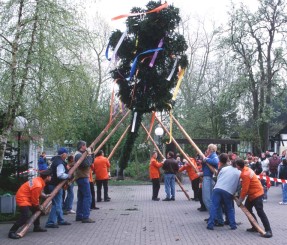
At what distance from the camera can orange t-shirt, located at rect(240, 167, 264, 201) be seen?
10.8 m

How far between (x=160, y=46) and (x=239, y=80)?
23889 millimetres

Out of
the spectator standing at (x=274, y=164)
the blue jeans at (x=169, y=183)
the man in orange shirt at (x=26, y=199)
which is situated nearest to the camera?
the man in orange shirt at (x=26, y=199)

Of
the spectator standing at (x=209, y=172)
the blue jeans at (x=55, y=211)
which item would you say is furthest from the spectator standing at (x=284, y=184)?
the blue jeans at (x=55, y=211)

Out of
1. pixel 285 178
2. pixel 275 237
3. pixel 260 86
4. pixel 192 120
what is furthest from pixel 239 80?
pixel 275 237

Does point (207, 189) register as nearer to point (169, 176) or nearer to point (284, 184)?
point (169, 176)

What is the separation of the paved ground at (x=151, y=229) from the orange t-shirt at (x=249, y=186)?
2.83 feet

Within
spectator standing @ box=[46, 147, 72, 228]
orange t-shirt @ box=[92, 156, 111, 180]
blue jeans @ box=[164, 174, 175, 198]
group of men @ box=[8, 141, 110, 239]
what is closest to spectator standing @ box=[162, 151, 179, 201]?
blue jeans @ box=[164, 174, 175, 198]

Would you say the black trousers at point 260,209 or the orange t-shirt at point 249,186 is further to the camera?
the orange t-shirt at point 249,186

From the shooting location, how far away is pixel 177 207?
1602cm

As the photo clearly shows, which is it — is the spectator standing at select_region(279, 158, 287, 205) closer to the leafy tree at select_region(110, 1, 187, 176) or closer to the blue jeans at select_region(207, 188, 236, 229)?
the leafy tree at select_region(110, 1, 187, 176)

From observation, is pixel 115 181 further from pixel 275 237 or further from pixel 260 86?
pixel 275 237

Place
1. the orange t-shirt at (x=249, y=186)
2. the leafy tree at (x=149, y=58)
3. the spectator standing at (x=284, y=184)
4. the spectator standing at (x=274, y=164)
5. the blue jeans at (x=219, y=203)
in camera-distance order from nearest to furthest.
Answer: the orange t-shirt at (x=249, y=186) → the blue jeans at (x=219, y=203) → the leafy tree at (x=149, y=58) → the spectator standing at (x=284, y=184) → the spectator standing at (x=274, y=164)

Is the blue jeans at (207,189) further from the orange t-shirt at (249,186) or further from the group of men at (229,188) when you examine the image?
the orange t-shirt at (249,186)

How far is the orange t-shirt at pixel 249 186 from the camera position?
35.4 ft
